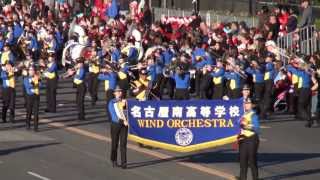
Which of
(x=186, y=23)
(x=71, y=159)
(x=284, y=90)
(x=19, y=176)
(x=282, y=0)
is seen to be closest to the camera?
(x=19, y=176)

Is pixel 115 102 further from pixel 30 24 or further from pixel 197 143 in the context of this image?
pixel 30 24

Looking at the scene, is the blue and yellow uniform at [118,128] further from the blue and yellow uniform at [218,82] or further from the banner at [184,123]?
the blue and yellow uniform at [218,82]

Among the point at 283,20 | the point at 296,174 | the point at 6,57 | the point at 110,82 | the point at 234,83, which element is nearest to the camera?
the point at 296,174

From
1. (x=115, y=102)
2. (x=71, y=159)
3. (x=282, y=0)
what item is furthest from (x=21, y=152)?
(x=282, y=0)

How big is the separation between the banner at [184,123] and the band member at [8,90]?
6.93 m

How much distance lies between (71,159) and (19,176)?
2026 mm

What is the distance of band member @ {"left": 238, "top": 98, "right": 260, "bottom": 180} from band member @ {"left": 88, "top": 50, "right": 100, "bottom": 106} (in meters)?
12.3

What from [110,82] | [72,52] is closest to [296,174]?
[110,82]

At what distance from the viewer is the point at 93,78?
31.4 meters

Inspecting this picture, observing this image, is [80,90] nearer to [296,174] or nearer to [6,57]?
[6,57]

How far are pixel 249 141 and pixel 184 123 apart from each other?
2419 millimetres

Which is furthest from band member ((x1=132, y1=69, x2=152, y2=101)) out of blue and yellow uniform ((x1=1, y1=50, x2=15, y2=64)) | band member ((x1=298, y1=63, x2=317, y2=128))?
blue and yellow uniform ((x1=1, y1=50, x2=15, y2=64))

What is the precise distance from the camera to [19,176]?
20203 mm

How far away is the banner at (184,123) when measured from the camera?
828 inches
